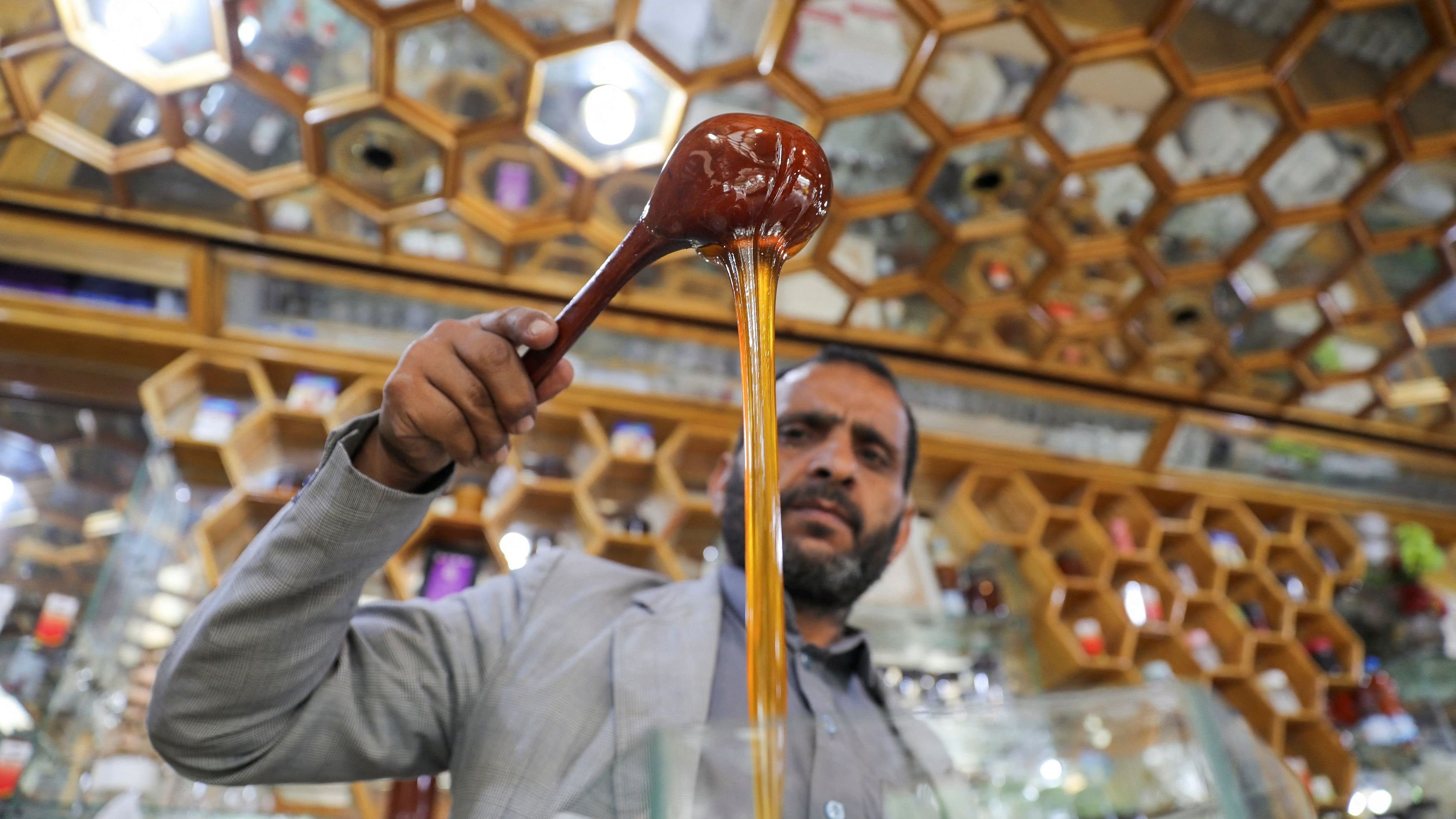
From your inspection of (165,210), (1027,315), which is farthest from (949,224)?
(165,210)

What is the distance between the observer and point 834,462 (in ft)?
4.11

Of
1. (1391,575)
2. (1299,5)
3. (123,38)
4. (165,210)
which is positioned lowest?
(1391,575)

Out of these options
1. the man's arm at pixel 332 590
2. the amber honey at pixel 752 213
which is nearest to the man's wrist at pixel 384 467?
the man's arm at pixel 332 590

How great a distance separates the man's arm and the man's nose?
0.59 metres

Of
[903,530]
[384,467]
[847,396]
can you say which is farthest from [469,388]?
[903,530]

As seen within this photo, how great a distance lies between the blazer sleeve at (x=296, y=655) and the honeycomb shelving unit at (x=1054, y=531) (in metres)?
1.27

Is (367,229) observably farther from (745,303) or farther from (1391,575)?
(1391,575)

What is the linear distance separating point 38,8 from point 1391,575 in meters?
4.01

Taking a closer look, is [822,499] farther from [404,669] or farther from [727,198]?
[727,198]

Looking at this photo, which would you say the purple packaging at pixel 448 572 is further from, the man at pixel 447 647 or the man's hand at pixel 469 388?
the man's hand at pixel 469 388

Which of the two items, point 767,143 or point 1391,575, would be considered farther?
point 1391,575

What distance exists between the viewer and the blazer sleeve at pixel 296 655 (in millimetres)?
737

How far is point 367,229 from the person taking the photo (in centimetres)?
222

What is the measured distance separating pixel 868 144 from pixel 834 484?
3.69 ft
